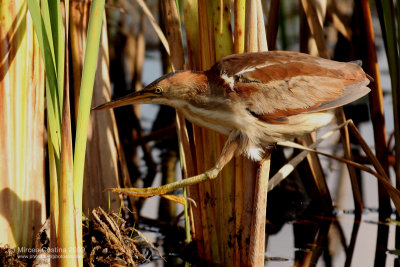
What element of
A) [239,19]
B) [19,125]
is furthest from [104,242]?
[239,19]

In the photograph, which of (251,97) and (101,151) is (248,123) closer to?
(251,97)

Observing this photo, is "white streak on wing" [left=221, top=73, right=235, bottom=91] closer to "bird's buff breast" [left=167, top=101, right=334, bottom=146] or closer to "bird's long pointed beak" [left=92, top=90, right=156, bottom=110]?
"bird's buff breast" [left=167, top=101, right=334, bottom=146]

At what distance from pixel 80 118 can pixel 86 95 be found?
0.21ft

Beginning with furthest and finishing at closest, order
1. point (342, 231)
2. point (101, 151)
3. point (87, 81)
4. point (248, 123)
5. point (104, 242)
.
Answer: point (342, 231)
point (101, 151)
point (104, 242)
point (248, 123)
point (87, 81)

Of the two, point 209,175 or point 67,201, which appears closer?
point 67,201

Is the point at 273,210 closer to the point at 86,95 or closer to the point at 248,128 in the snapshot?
the point at 248,128

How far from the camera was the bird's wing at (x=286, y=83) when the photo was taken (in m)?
1.85

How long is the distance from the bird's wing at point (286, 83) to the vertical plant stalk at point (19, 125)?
2.05 feet

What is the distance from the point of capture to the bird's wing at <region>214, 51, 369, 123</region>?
1850 mm

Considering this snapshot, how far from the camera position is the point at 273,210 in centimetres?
320

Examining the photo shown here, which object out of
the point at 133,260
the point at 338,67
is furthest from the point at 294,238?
the point at 338,67

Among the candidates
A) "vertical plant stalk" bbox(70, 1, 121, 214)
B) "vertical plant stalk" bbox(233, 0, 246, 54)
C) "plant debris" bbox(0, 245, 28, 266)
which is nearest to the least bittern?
"vertical plant stalk" bbox(233, 0, 246, 54)

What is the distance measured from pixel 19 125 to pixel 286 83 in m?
0.84

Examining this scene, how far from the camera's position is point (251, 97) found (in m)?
1.88
